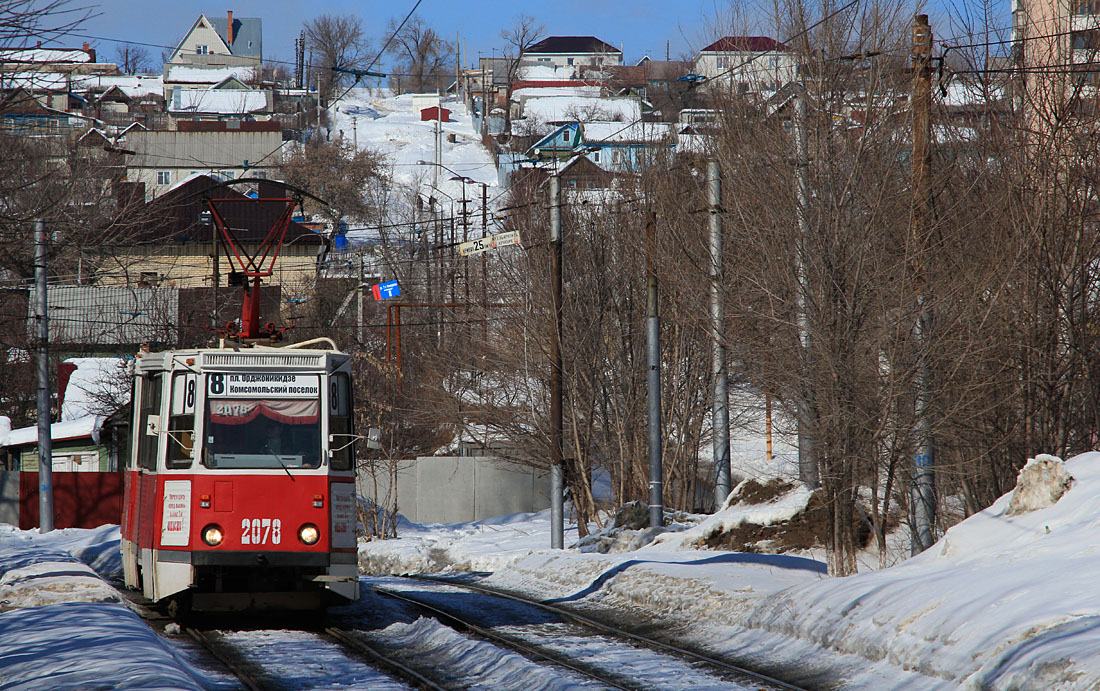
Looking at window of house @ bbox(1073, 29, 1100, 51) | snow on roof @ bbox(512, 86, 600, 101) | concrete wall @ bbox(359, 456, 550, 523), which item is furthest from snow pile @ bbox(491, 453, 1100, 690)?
snow on roof @ bbox(512, 86, 600, 101)

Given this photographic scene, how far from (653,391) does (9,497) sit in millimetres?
23201

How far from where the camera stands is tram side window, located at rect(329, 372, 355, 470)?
12.6 m

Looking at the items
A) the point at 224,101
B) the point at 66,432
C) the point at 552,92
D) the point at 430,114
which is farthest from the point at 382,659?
the point at 552,92

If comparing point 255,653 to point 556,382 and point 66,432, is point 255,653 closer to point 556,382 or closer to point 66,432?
point 556,382

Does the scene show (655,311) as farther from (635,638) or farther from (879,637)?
(879,637)

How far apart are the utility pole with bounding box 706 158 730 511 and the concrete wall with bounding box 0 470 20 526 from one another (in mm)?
23340

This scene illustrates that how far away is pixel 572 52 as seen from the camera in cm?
16762

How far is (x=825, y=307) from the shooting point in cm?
1534

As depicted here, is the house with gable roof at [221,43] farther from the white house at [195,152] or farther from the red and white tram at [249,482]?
the red and white tram at [249,482]

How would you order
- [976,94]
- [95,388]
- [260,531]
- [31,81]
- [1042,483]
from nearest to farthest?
[31,81], [1042,483], [260,531], [976,94], [95,388]

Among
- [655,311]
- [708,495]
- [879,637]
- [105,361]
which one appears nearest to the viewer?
[879,637]

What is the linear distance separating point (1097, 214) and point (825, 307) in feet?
11.7

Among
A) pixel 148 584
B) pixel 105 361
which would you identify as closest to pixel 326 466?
pixel 148 584

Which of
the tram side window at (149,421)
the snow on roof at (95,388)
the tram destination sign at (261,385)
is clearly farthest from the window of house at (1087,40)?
the snow on roof at (95,388)
